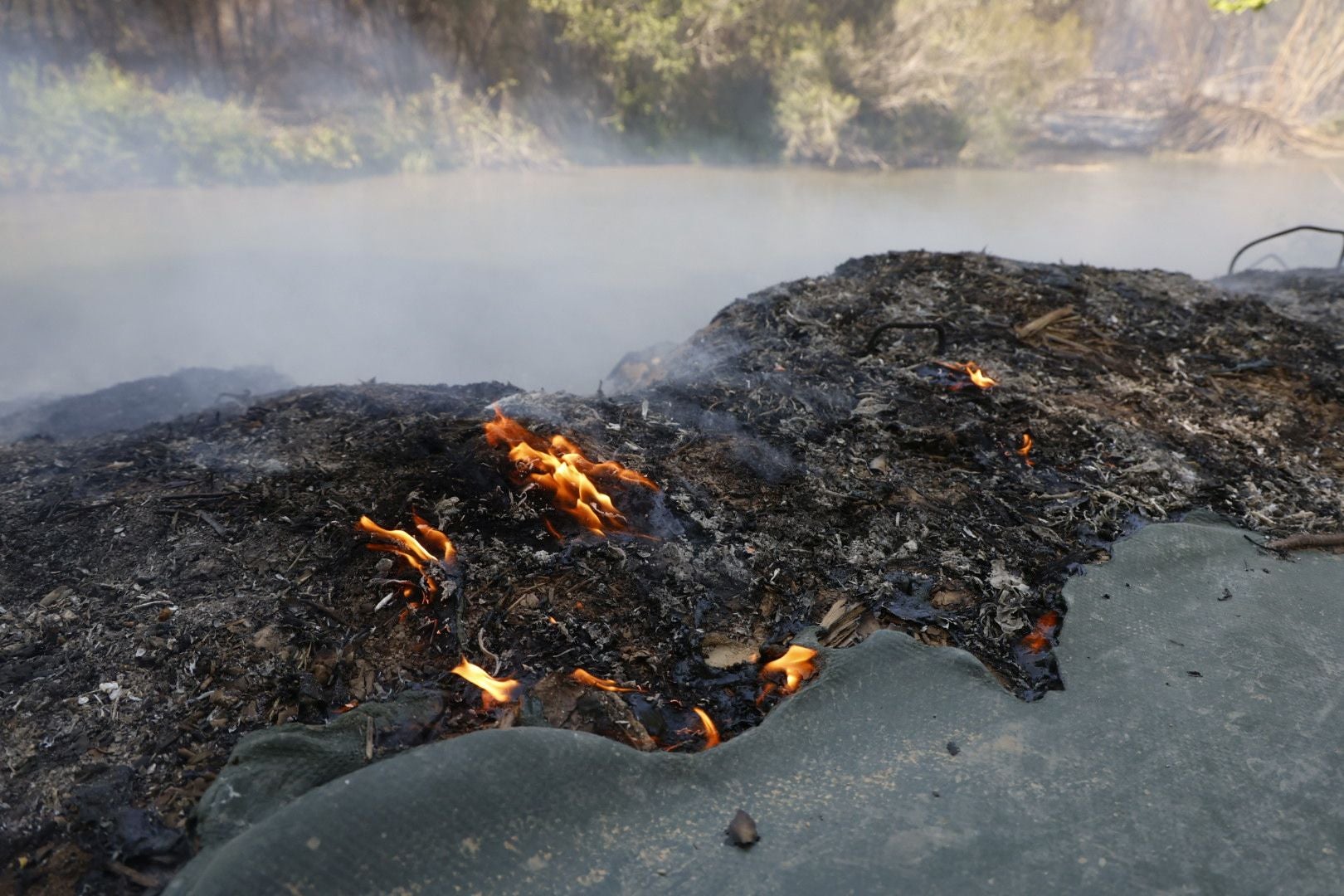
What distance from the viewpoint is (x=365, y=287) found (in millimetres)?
10539

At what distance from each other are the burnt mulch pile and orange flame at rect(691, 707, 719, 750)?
3 centimetres

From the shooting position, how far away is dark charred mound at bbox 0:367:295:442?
214 inches

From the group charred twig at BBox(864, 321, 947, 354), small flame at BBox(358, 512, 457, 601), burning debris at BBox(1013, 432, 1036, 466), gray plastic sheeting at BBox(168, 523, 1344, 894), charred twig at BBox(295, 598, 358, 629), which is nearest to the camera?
gray plastic sheeting at BBox(168, 523, 1344, 894)

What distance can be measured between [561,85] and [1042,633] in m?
16.7

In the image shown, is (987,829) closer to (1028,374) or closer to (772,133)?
(1028,374)

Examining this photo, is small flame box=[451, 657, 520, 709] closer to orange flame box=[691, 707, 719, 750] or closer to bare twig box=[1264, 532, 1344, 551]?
orange flame box=[691, 707, 719, 750]

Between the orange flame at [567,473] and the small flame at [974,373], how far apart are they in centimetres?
192

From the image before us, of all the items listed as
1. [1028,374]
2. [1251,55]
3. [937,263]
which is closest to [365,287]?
[937,263]

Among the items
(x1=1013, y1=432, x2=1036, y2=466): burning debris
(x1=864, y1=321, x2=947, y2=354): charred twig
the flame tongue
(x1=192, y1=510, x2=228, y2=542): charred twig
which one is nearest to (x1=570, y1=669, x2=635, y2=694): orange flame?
the flame tongue

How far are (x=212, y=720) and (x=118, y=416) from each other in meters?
4.62

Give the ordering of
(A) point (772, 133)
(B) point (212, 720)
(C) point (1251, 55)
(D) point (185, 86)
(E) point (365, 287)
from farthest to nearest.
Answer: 1. (C) point (1251, 55)
2. (A) point (772, 133)
3. (D) point (185, 86)
4. (E) point (365, 287)
5. (B) point (212, 720)

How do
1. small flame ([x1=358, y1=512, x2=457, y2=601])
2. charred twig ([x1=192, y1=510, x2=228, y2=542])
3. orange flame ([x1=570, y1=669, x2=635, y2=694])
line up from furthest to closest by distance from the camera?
charred twig ([x1=192, y1=510, x2=228, y2=542]) < small flame ([x1=358, y1=512, x2=457, y2=601]) < orange flame ([x1=570, y1=669, x2=635, y2=694])

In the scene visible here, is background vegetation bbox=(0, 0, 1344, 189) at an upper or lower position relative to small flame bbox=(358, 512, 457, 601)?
upper

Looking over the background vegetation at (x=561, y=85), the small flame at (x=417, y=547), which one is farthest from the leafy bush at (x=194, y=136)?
the small flame at (x=417, y=547)
